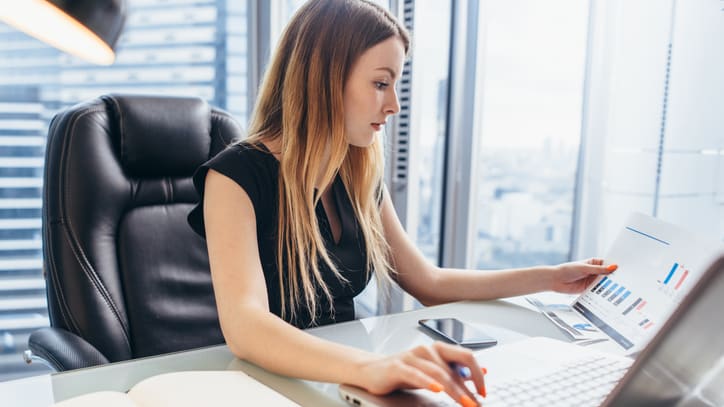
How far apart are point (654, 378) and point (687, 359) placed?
3cm

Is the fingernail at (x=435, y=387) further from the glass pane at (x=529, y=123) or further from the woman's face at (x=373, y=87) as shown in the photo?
the glass pane at (x=529, y=123)

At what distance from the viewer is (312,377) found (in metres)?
0.71

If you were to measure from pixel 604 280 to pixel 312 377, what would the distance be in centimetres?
59

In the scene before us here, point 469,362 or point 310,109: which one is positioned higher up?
point 310,109

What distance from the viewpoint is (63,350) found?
971mm

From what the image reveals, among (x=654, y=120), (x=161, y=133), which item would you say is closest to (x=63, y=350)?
(x=161, y=133)

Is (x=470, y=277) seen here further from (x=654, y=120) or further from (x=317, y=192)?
(x=654, y=120)

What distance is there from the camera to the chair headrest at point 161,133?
48.8 inches

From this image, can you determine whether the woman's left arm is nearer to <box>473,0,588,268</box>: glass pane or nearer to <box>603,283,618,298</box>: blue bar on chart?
<box>603,283,618,298</box>: blue bar on chart

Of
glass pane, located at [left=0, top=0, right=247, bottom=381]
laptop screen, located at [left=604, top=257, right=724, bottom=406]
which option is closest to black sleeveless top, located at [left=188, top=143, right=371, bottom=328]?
laptop screen, located at [left=604, top=257, right=724, bottom=406]

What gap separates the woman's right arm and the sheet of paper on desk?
0.35 meters

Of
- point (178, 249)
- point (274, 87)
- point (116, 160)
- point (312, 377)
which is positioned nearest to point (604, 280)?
point (312, 377)

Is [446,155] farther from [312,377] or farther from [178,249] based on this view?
[312,377]

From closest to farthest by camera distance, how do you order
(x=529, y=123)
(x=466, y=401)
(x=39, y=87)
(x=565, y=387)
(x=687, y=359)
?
(x=687, y=359), (x=466, y=401), (x=565, y=387), (x=529, y=123), (x=39, y=87)
